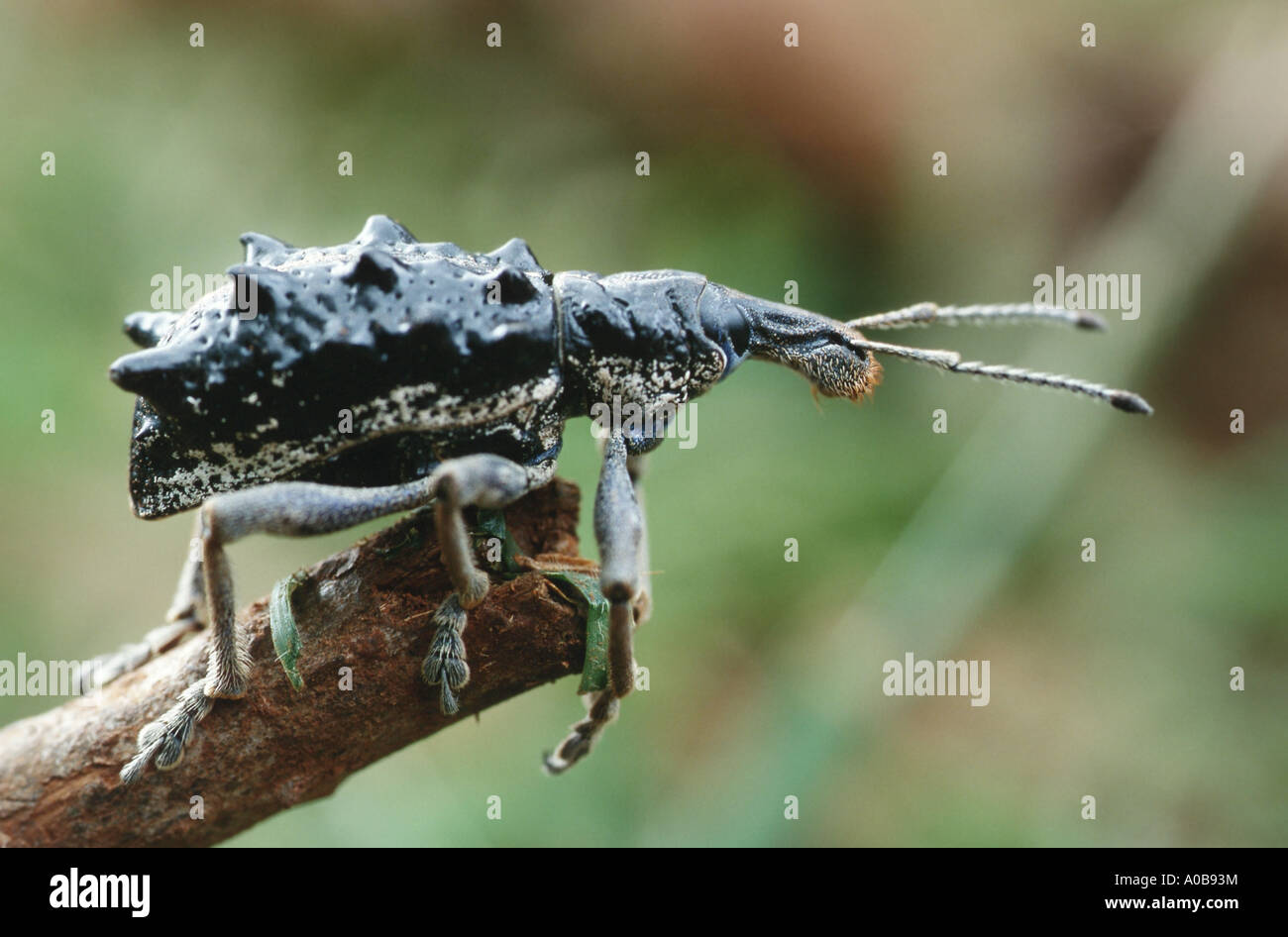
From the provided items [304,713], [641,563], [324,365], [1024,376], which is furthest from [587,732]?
[1024,376]

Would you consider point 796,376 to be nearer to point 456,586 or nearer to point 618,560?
point 618,560

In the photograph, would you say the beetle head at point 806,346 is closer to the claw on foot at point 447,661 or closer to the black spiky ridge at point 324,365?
the black spiky ridge at point 324,365

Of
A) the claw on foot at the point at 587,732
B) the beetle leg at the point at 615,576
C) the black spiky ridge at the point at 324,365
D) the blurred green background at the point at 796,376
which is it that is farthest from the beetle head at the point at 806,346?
the blurred green background at the point at 796,376

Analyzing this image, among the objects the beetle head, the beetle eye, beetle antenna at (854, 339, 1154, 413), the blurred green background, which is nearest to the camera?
beetle antenna at (854, 339, 1154, 413)

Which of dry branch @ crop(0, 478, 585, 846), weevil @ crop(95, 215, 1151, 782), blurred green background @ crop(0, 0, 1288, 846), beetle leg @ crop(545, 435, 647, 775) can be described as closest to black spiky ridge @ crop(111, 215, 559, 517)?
weevil @ crop(95, 215, 1151, 782)

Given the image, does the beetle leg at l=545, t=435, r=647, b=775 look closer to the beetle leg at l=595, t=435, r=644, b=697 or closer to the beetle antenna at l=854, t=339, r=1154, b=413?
the beetle leg at l=595, t=435, r=644, b=697

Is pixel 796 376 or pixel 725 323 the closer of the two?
pixel 725 323
